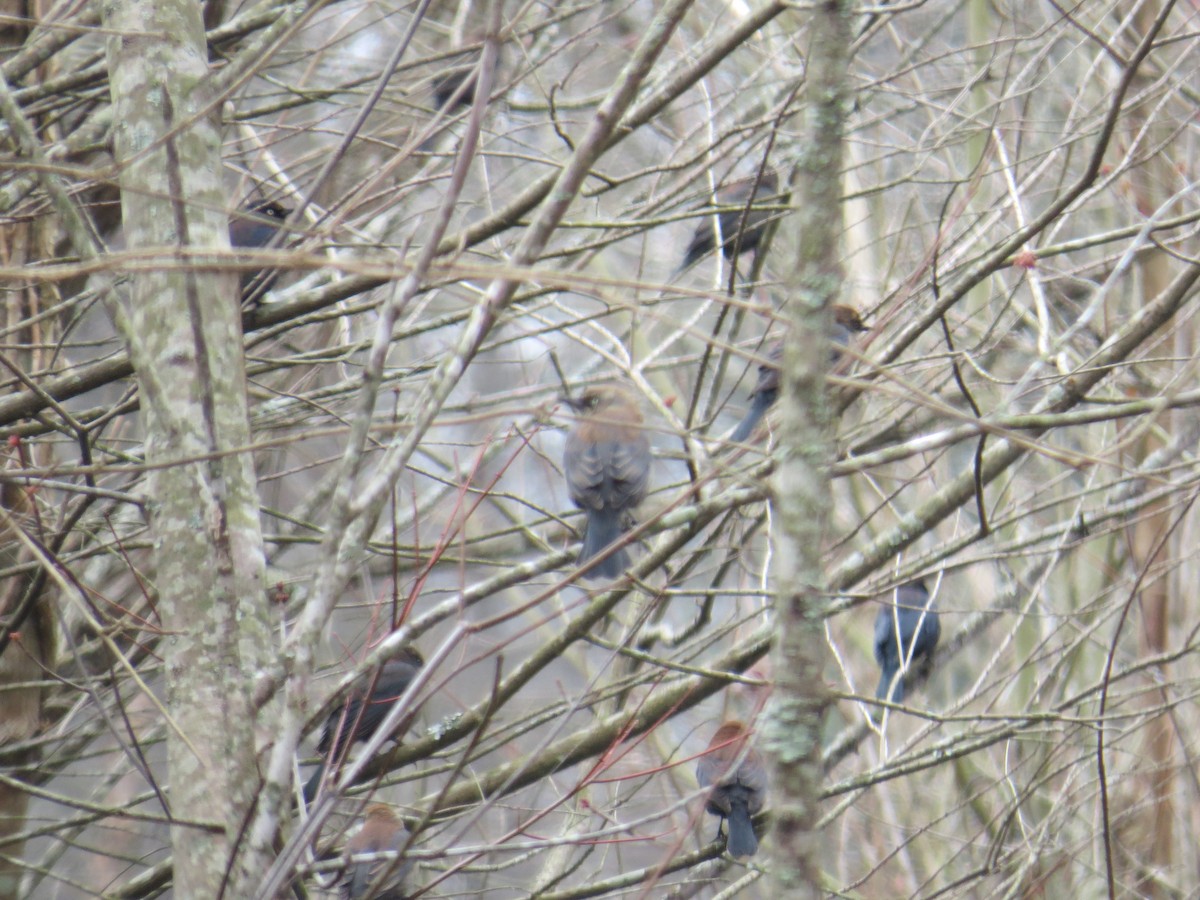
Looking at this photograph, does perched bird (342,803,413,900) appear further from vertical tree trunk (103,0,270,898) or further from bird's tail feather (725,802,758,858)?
vertical tree trunk (103,0,270,898)

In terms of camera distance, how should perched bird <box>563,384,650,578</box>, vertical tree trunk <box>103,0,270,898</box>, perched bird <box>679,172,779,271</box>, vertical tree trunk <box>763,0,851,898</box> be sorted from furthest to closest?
perched bird <box>679,172,779,271</box> < perched bird <box>563,384,650,578</box> < vertical tree trunk <box>103,0,270,898</box> < vertical tree trunk <box>763,0,851,898</box>

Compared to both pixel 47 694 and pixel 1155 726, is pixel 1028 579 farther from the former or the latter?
pixel 47 694

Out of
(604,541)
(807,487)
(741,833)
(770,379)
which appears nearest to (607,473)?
(604,541)

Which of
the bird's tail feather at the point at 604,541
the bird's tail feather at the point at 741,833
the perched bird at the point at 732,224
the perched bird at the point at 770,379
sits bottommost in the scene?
the bird's tail feather at the point at 741,833

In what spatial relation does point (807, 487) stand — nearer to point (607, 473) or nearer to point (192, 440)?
point (192, 440)

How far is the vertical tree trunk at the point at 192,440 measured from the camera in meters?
2.37

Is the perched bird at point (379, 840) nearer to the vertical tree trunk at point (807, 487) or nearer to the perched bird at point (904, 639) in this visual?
the perched bird at point (904, 639)

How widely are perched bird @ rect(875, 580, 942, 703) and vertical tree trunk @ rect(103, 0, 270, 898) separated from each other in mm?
3061

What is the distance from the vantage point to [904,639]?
5.42 metres

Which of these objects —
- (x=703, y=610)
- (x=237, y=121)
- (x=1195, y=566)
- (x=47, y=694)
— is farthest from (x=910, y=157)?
(x=47, y=694)

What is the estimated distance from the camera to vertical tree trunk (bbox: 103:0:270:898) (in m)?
2.37

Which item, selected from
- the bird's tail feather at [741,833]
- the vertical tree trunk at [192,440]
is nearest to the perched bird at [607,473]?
Answer: the bird's tail feather at [741,833]

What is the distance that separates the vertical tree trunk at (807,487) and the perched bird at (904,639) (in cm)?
368

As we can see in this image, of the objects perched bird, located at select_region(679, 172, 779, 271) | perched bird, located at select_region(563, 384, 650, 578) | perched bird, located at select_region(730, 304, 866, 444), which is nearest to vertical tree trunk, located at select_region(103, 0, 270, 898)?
perched bird, located at select_region(563, 384, 650, 578)
